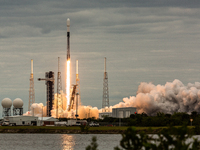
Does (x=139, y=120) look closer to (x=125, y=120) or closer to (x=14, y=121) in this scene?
(x=125, y=120)

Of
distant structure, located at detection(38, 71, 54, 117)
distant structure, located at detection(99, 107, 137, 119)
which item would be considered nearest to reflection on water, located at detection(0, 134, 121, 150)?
distant structure, located at detection(99, 107, 137, 119)

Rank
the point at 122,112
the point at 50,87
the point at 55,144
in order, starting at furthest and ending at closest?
1. the point at 50,87
2. the point at 122,112
3. the point at 55,144

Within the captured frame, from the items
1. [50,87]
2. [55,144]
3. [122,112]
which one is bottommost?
[55,144]

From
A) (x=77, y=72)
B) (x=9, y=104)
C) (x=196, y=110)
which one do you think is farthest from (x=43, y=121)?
(x=196, y=110)

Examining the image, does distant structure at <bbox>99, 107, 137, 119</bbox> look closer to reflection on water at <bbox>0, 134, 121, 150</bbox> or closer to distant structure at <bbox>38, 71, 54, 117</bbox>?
distant structure at <bbox>38, 71, 54, 117</bbox>

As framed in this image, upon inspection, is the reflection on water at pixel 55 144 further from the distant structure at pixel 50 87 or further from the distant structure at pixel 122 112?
the distant structure at pixel 50 87

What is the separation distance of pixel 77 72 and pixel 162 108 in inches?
1665

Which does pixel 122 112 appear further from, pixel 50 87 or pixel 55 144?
pixel 55 144

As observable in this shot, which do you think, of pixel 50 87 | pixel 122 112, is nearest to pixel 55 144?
pixel 122 112

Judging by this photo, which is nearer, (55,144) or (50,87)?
(55,144)

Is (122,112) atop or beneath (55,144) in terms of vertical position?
atop

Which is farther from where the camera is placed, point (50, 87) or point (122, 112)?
point (50, 87)

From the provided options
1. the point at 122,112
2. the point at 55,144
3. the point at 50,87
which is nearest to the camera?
the point at 55,144

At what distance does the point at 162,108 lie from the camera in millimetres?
173125
